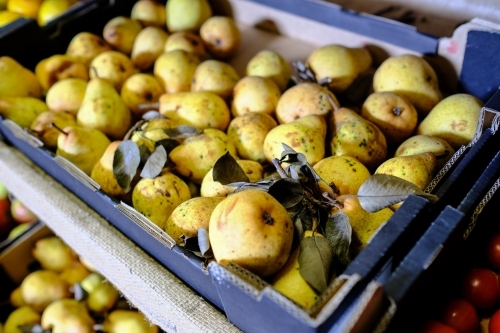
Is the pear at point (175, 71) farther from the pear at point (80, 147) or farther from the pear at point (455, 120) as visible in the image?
the pear at point (455, 120)

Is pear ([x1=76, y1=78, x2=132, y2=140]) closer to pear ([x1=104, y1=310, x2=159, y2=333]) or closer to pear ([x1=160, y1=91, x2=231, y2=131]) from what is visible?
pear ([x1=160, y1=91, x2=231, y2=131])

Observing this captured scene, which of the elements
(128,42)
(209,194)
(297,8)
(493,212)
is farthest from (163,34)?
(493,212)

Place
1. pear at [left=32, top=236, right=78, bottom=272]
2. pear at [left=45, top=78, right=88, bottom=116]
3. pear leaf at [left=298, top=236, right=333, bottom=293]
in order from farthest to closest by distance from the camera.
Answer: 1. pear at [left=32, top=236, right=78, bottom=272]
2. pear at [left=45, top=78, right=88, bottom=116]
3. pear leaf at [left=298, top=236, right=333, bottom=293]

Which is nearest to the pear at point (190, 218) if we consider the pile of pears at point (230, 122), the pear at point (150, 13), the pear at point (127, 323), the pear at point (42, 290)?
the pile of pears at point (230, 122)

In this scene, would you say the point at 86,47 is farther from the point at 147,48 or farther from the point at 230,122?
the point at 230,122

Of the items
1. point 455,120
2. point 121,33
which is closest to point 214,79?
point 121,33

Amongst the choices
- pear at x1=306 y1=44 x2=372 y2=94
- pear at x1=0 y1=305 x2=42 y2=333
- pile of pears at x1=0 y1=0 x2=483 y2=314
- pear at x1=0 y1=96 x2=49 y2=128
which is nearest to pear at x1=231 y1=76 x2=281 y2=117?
pile of pears at x1=0 y1=0 x2=483 y2=314

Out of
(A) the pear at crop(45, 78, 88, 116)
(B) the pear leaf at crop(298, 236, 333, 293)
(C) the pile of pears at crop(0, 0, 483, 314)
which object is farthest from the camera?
(A) the pear at crop(45, 78, 88, 116)

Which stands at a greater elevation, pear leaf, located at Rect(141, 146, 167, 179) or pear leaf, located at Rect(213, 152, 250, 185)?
pear leaf, located at Rect(213, 152, 250, 185)
